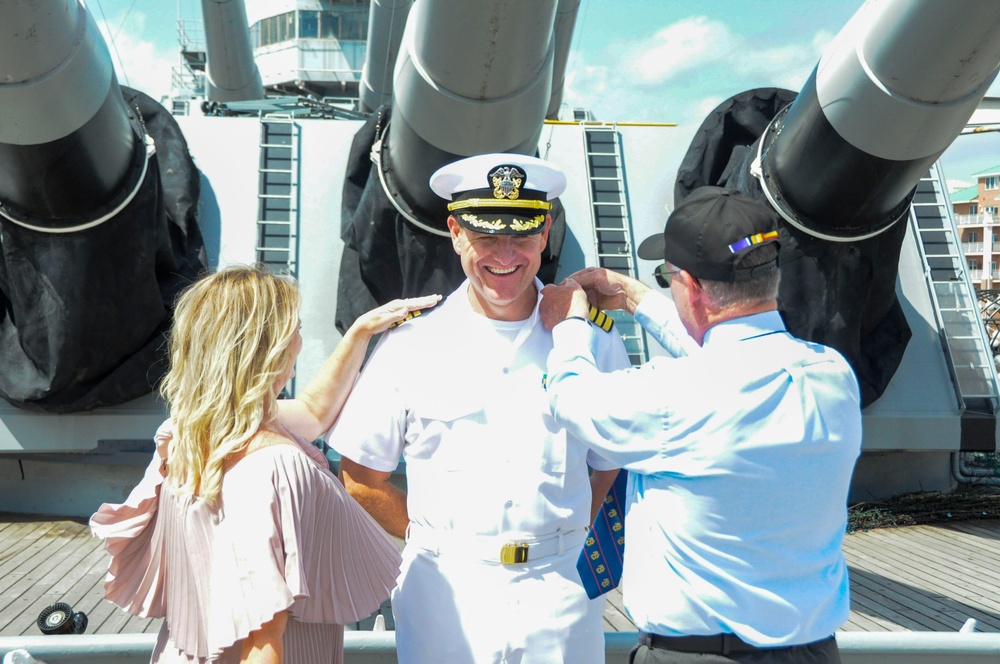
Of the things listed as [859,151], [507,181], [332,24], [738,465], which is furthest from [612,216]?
[332,24]

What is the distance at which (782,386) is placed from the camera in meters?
1.62

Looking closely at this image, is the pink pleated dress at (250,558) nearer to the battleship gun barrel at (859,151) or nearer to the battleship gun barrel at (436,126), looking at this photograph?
the battleship gun barrel at (436,126)

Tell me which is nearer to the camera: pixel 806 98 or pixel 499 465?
pixel 499 465

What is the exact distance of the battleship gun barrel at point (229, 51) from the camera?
13711 mm

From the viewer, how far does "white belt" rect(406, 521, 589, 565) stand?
200 cm

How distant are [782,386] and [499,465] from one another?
685 millimetres

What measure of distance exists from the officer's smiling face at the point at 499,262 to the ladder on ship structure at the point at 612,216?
134 inches

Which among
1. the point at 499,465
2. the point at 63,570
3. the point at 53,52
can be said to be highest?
the point at 53,52

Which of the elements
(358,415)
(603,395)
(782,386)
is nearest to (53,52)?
(358,415)

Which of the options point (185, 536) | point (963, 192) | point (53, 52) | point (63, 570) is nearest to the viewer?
point (185, 536)

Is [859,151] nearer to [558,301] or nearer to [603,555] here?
[558,301]

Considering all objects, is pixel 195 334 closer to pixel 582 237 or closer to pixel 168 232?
pixel 168 232

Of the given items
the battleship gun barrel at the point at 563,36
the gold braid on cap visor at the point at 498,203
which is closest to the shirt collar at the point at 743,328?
the gold braid on cap visor at the point at 498,203

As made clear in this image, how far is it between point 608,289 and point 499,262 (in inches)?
10.0
